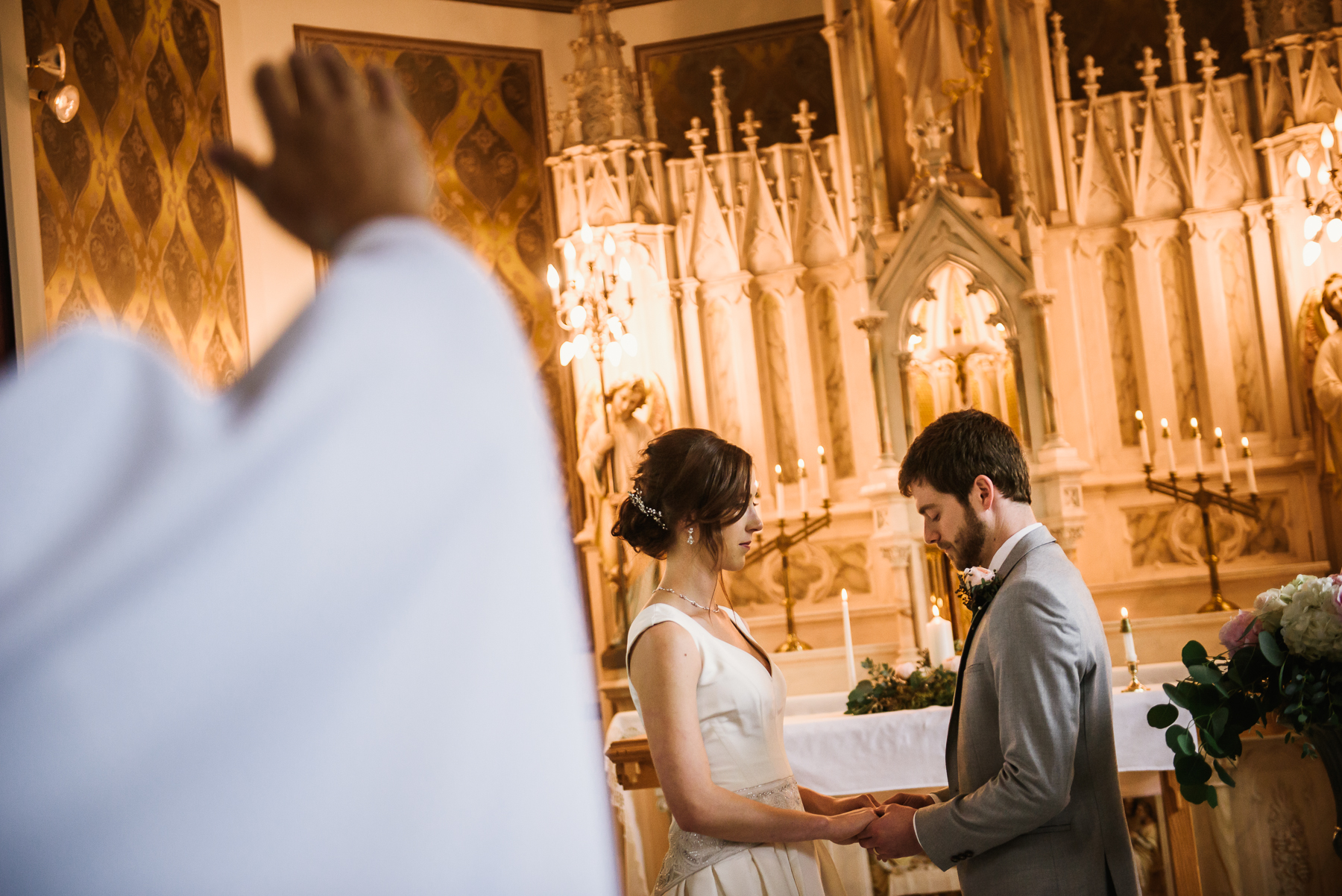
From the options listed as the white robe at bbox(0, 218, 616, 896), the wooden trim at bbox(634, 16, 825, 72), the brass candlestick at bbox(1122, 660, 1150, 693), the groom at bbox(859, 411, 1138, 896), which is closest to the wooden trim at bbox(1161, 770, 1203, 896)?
the brass candlestick at bbox(1122, 660, 1150, 693)

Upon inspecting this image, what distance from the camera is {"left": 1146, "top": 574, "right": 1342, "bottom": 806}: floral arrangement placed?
7.65ft

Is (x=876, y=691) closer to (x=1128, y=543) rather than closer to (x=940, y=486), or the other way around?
(x=940, y=486)

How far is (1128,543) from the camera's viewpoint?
7547 millimetres

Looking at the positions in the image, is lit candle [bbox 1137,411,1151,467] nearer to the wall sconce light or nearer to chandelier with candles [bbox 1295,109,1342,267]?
chandelier with candles [bbox 1295,109,1342,267]

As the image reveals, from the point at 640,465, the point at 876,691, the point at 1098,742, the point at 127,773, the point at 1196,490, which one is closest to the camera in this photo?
the point at 127,773

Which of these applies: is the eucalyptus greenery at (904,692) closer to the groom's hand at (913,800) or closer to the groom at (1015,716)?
the groom's hand at (913,800)

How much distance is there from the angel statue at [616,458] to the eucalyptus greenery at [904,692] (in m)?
3.40

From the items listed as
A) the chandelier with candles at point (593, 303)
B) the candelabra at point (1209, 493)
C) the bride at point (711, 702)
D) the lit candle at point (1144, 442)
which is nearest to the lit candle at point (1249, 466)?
the candelabra at point (1209, 493)

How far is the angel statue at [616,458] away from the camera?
7781mm

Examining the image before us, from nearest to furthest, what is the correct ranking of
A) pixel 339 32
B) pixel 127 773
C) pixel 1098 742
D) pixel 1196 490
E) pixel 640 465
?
pixel 127 773
pixel 1098 742
pixel 640 465
pixel 1196 490
pixel 339 32

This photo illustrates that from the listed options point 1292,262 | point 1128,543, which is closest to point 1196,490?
point 1128,543

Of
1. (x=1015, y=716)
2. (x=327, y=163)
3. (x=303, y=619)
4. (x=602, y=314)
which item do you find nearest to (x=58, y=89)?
(x=602, y=314)

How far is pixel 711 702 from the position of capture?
101 inches

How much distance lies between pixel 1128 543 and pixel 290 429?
7.80 m
